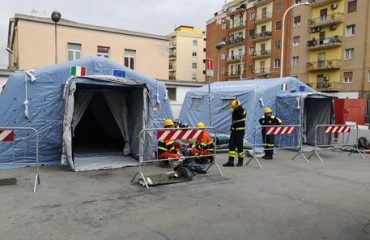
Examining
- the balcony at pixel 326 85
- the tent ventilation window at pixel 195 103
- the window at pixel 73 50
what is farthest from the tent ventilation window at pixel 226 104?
the balcony at pixel 326 85

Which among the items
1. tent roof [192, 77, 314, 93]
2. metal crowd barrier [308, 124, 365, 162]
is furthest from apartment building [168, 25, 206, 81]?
metal crowd barrier [308, 124, 365, 162]

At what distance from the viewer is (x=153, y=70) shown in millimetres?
31219

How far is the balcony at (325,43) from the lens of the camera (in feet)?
152

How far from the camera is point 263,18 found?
59.2 metres

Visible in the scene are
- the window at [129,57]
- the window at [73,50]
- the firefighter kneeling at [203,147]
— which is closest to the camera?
the firefighter kneeling at [203,147]

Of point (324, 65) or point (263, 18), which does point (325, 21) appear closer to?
point (324, 65)

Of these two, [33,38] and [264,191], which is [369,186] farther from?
[33,38]

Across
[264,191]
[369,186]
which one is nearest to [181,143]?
[264,191]

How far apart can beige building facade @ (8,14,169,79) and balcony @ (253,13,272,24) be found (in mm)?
31244

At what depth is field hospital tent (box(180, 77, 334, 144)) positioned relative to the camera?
1490 cm

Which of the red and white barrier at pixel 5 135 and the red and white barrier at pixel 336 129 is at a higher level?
the red and white barrier at pixel 5 135

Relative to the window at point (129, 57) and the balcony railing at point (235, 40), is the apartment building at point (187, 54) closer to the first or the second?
the balcony railing at point (235, 40)

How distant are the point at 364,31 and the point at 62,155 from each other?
42.0 m

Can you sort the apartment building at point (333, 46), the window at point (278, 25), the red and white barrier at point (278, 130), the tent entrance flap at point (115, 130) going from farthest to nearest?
the window at point (278, 25) → the apartment building at point (333, 46) → the red and white barrier at point (278, 130) → the tent entrance flap at point (115, 130)
